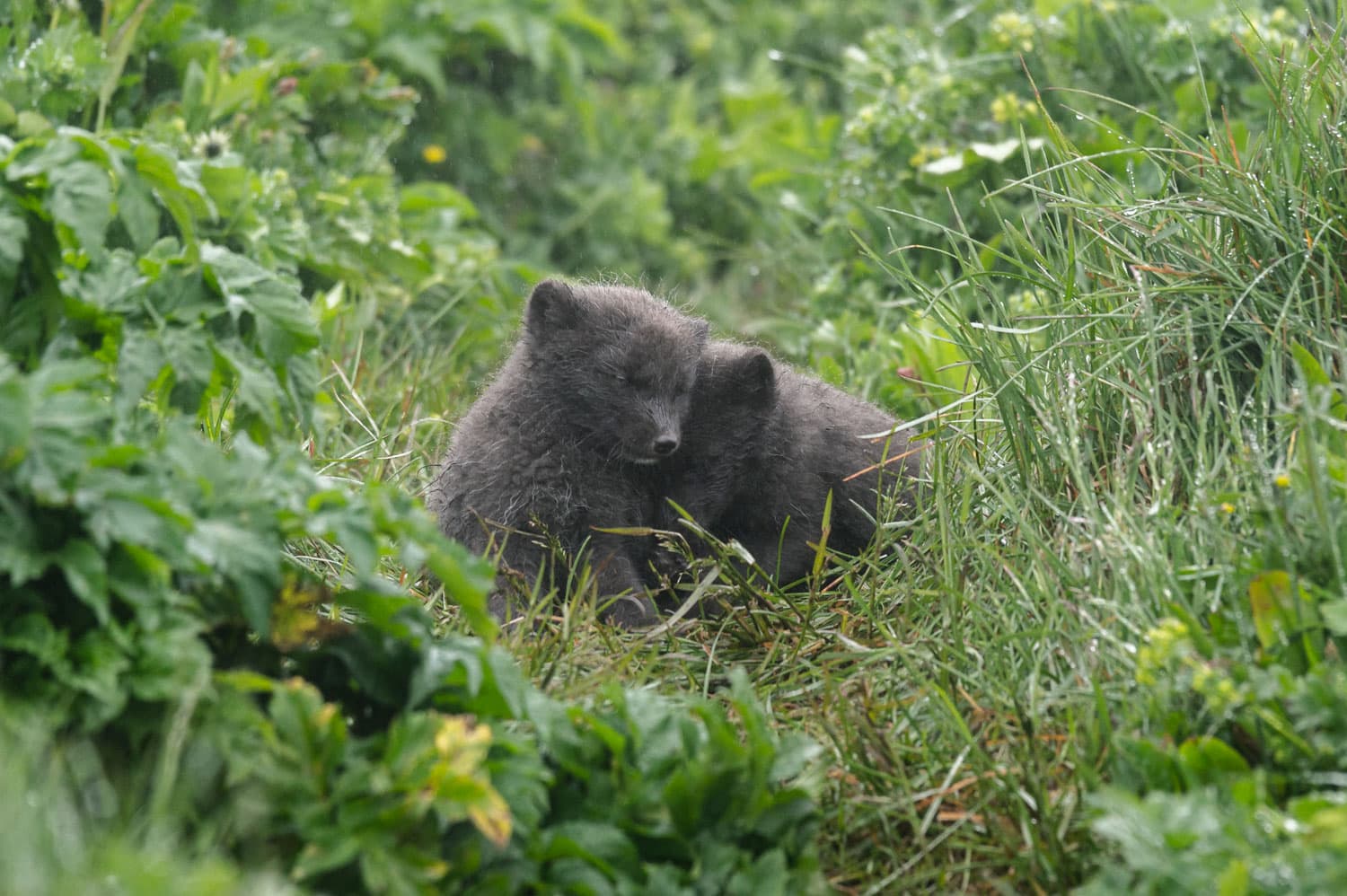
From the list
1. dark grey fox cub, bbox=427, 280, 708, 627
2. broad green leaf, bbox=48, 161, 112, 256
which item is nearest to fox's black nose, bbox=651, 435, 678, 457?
dark grey fox cub, bbox=427, 280, 708, 627

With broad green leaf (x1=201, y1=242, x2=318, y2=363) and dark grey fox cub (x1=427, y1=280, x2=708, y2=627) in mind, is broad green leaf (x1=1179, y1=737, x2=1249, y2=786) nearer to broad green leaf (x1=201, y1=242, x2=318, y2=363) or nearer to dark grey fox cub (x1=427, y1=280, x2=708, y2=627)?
dark grey fox cub (x1=427, y1=280, x2=708, y2=627)

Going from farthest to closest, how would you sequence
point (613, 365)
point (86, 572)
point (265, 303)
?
point (613, 365) → point (265, 303) → point (86, 572)

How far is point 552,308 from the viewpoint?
444cm

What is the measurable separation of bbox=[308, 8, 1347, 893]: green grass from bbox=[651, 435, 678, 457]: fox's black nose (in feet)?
1.59

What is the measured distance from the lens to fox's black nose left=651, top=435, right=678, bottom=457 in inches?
165

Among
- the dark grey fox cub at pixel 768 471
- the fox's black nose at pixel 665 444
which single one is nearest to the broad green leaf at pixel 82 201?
the fox's black nose at pixel 665 444

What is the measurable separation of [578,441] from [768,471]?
58 cm

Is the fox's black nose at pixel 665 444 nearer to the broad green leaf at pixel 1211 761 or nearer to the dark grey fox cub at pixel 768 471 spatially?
the dark grey fox cub at pixel 768 471

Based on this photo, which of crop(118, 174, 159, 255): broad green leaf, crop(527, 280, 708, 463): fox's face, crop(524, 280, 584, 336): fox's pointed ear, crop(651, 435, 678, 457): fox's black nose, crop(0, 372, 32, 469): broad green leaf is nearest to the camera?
crop(0, 372, 32, 469): broad green leaf

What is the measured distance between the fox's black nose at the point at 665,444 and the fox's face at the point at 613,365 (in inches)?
1.1

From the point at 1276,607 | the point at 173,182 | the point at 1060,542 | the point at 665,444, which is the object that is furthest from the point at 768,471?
the point at 173,182

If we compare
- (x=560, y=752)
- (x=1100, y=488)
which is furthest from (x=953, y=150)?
(x=560, y=752)

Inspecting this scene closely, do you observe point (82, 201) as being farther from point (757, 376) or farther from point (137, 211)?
point (757, 376)

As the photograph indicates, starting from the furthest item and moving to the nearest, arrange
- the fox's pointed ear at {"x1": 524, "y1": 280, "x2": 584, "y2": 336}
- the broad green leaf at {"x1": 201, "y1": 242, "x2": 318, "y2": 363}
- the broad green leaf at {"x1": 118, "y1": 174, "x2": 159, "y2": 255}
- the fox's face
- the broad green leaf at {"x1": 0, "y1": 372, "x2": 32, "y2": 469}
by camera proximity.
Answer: the fox's pointed ear at {"x1": 524, "y1": 280, "x2": 584, "y2": 336} < the fox's face < the broad green leaf at {"x1": 118, "y1": 174, "x2": 159, "y2": 255} < the broad green leaf at {"x1": 201, "y1": 242, "x2": 318, "y2": 363} < the broad green leaf at {"x1": 0, "y1": 372, "x2": 32, "y2": 469}
